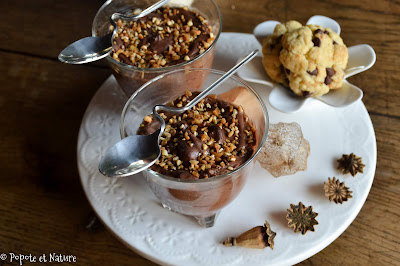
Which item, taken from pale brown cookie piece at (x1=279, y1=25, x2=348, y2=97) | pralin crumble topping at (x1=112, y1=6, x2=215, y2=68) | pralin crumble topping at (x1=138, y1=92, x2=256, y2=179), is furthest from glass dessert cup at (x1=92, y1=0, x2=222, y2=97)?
pale brown cookie piece at (x1=279, y1=25, x2=348, y2=97)

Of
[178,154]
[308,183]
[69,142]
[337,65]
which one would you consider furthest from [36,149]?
[337,65]

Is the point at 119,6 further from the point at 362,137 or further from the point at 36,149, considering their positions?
the point at 362,137

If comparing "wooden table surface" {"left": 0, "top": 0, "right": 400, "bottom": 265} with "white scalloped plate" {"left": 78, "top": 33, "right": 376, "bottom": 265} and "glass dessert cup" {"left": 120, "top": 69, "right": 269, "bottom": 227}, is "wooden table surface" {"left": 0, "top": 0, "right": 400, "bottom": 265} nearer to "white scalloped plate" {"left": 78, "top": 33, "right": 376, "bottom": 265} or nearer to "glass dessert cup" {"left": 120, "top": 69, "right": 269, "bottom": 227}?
"white scalloped plate" {"left": 78, "top": 33, "right": 376, "bottom": 265}

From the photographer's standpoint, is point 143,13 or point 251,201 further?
point 143,13

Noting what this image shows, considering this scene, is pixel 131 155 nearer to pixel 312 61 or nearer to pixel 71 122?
pixel 71 122

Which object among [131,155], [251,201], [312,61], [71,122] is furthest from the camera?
[71,122]

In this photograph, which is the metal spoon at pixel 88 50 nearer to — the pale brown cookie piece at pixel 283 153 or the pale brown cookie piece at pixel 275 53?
the pale brown cookie piece at pixel 275 53

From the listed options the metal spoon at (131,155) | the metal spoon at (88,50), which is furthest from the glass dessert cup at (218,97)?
the metal spoon at (88,50)

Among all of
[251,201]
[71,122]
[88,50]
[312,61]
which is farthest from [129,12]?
[251,201]
